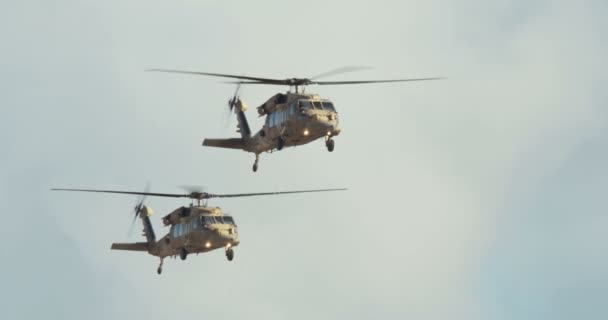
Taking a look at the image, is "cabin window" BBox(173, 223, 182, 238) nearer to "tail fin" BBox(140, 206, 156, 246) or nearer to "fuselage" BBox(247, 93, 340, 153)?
"tail fin" BBox(140, 206, 156, 246)

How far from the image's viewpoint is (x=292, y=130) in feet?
338

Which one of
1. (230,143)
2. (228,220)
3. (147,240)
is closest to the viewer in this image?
(228,220)

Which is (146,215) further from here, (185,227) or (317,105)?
(317,105)

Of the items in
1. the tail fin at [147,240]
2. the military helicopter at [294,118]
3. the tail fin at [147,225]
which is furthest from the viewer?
the tail fin at [147,225]

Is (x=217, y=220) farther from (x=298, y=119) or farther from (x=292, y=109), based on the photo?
(x=298, y=119)

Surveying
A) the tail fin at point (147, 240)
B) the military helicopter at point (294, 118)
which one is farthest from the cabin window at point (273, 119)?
the tail fin at point (147, 240)

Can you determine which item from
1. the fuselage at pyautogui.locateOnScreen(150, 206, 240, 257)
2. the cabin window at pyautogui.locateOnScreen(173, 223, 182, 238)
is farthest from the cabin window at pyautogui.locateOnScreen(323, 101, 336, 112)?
the cabin window at pyautogui.locateOnScreen(173, 223, 182, 238)

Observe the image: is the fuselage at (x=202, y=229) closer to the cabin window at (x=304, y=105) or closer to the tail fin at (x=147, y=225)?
the tail fin at (x=147, y=225)

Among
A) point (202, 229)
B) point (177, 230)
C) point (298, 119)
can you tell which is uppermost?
point (298, 119)

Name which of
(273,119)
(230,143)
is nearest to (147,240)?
(230,143)

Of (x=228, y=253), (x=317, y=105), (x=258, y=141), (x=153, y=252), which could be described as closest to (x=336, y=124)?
(x=317, y=105)

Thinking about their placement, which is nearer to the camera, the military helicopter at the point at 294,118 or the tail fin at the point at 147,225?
the military helicopter at the point at 294,118

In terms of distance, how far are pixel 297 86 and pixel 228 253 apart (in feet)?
55.8

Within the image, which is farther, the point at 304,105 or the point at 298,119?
the point at 304,105
